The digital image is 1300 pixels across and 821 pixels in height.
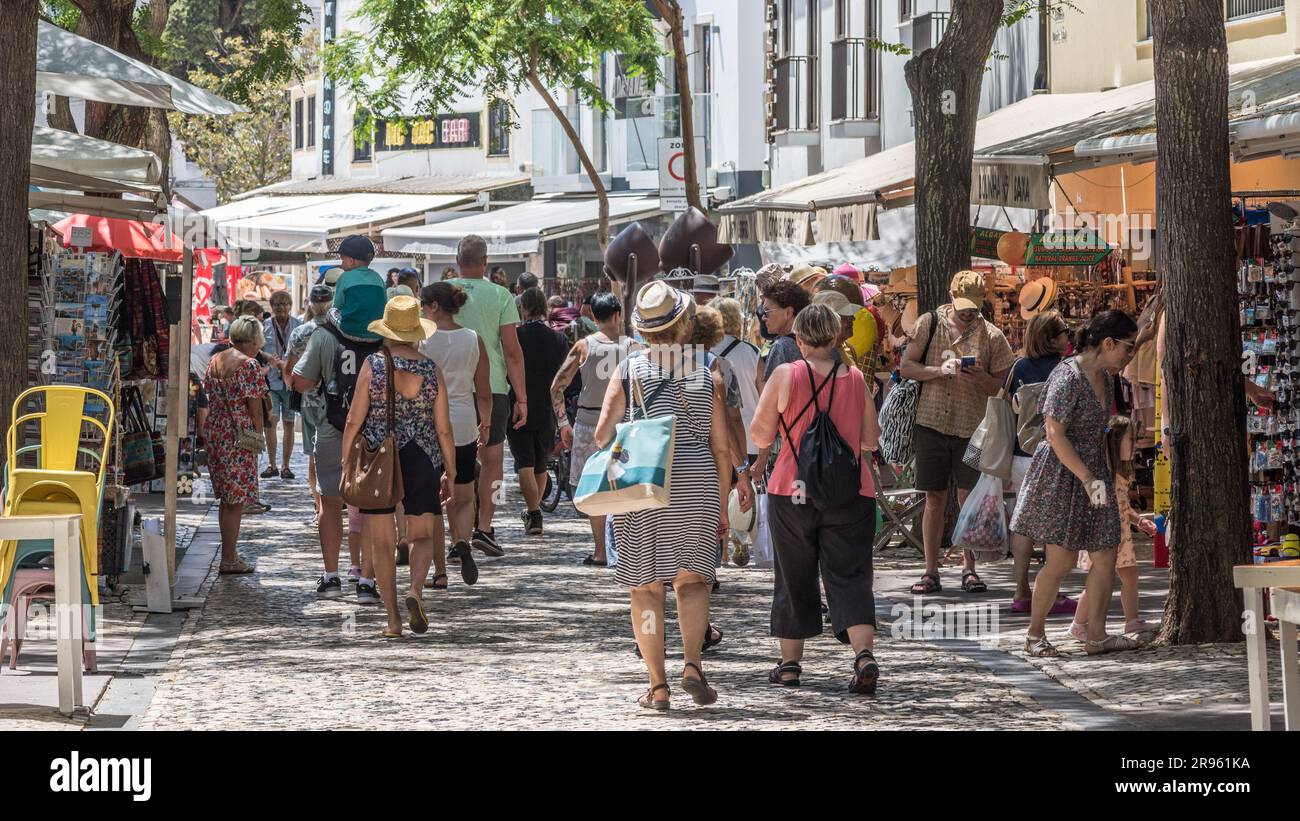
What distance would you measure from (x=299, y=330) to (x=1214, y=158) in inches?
262

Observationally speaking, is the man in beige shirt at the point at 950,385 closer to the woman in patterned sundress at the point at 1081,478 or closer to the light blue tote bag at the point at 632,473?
the woman in patterned sundress at the point at 1081,478

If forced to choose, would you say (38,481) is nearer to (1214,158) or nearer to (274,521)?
(1214,158)

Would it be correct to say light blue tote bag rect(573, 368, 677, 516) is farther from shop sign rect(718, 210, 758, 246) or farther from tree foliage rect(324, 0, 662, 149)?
tree foliage rect(324, 0, 662, 149)

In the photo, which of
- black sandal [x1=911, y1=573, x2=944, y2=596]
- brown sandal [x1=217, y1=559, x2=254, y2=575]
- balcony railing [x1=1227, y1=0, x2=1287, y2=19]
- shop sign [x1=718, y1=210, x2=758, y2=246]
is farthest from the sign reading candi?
black sandal [x1=911, y1=573, x2=944, y2=596]

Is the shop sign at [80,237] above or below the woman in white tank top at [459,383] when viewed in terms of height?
above

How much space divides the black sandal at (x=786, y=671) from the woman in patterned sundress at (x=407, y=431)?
234 centimetres

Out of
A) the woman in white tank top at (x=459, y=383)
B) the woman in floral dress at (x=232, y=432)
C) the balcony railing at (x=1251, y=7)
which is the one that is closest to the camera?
the woman in white tank top at (x=459, y=383)

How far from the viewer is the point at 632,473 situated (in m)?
8.20

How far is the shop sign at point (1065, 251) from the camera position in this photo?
1538 centimetres

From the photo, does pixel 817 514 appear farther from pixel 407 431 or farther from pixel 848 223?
pixel 848 223

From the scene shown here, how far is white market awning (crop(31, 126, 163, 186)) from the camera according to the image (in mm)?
11992

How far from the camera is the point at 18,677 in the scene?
9.00 meters

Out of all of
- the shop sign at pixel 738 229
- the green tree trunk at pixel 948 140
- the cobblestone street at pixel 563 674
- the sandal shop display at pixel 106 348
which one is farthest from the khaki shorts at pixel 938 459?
the shop sign at pixel 738 229
